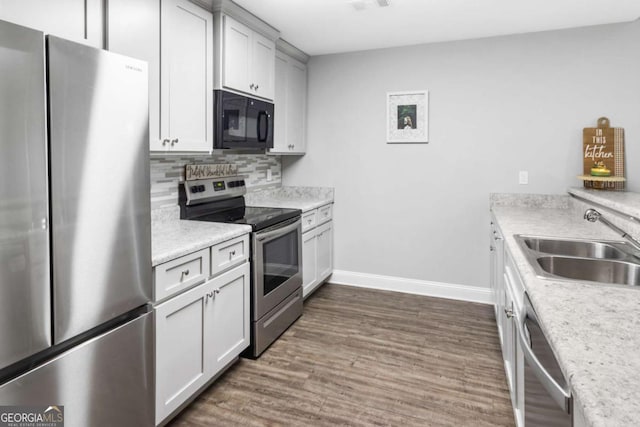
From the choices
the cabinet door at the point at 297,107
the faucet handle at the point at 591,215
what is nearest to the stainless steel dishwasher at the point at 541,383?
the faucet handle at the point at 591,215

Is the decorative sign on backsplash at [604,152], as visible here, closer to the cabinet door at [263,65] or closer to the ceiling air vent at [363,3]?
the ceiling air vent at [363,3]

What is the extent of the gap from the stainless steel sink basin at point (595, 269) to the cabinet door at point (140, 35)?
199 cm

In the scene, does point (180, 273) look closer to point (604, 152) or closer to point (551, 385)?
point (551, 385)

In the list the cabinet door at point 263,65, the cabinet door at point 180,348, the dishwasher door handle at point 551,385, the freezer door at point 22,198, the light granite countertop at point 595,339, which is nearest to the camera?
the light granite countertop at point 595,339

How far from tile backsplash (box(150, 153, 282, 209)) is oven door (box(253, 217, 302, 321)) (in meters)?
0.67

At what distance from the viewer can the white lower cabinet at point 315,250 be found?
135 inches

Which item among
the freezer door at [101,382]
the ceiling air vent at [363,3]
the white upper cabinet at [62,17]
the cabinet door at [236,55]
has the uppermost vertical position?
the ceiling air vent at [363,3]

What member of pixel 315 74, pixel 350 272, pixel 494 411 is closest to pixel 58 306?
pixel 494 411

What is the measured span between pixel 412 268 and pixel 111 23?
3109 mm

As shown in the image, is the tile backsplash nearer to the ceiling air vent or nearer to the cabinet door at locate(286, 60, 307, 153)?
the cabinet door at locate(286, 60, 307, 153)

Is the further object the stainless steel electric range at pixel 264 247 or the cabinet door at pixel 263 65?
Result: the cabinet door at pixel 263 65

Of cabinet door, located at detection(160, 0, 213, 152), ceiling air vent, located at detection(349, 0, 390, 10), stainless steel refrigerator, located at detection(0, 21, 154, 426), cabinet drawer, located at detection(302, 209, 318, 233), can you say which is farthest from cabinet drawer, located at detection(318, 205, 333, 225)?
stainless steel refrigerator, located at detection(0, 21, 154, 426)

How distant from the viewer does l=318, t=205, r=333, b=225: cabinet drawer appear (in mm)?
3764

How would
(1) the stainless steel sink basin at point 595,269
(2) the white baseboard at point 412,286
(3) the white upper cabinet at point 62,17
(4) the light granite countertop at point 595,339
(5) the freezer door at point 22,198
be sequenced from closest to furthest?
(4) the light granite countertop at point 595,339 → (5) the freezer door at point 22,198 → (3) the white upper cabinet at point 62,17 → (1) the stainless steel sink basin at point 595,269 → (2) the white baseboard at point 412,286
